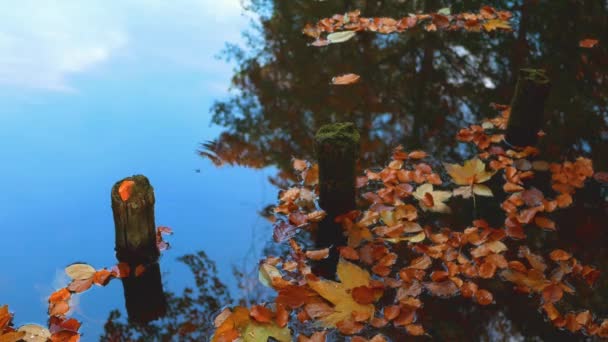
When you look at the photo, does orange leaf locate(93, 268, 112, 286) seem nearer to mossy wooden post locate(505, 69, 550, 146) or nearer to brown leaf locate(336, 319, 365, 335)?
brown leaf locate(336, 319, 365, 335)

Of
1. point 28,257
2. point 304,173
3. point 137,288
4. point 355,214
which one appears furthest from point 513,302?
point 28,257

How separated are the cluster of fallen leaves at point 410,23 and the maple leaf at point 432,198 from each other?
122 inches

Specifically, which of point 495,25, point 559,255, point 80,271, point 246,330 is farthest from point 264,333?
point 495,25

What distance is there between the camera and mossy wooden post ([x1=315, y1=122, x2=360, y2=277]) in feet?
9.33

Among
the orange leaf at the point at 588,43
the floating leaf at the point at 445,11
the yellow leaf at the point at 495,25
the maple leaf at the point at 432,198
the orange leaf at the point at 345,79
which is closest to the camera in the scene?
the maple leaf at the point at 432,198

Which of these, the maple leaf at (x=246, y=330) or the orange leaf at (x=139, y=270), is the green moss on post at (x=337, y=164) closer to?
the maple leaf at (x=246, y=330)

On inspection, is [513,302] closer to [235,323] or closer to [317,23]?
[235,323]

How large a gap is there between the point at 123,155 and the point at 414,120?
2.87m

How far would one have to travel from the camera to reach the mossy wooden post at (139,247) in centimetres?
255

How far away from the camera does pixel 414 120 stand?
186 inches

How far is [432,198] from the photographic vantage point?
3.43 m

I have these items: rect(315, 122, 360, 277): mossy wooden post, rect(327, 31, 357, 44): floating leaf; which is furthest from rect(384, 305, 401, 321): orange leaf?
rect(327, 31, 357, 44): floating leaf

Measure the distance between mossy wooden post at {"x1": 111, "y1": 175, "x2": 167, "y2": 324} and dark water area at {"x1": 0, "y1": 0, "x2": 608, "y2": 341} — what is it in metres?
0.06

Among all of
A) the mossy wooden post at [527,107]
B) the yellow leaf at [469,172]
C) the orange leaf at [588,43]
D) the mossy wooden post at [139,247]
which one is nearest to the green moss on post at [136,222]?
the mossy wooden post at [139,247]
